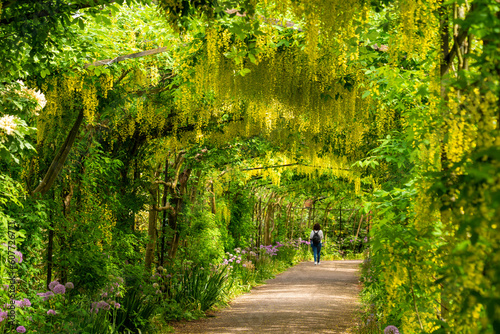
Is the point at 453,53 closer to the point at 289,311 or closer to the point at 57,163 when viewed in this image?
the point at 57,163

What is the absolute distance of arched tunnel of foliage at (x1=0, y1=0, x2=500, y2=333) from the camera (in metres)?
1.51

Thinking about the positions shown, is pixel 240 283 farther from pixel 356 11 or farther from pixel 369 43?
pixel 356 11

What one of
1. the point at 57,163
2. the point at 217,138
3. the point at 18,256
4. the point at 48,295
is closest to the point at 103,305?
the point at 48,295

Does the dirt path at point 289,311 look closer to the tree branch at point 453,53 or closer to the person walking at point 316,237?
the person walking at point 316,237

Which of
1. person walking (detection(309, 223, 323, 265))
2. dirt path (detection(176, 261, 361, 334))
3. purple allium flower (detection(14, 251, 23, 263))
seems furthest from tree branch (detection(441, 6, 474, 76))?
person walking (detection(309, 223, 323, 265))

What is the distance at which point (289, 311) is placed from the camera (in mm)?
7113

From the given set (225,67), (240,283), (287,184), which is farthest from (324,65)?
(287,184)

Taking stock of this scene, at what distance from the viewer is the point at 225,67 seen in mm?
4297

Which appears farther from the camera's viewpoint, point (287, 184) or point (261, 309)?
point (287, 184)

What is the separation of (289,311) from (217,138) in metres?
2.66

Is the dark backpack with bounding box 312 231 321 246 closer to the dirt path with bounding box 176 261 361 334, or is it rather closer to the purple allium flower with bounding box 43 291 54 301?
the dirt path with bounding box 176 261 361 334

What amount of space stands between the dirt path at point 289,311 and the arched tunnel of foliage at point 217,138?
434mm

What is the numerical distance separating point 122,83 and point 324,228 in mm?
18591

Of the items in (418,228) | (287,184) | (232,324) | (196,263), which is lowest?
(232,324)
